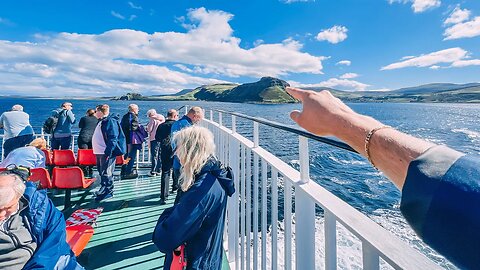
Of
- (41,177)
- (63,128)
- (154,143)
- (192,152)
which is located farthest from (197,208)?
(63,128)

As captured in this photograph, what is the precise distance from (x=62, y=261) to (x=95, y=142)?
3043 mm

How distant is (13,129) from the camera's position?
5.29 meters

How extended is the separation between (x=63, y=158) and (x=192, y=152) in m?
4.27

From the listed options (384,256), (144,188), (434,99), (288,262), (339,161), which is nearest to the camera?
(384,256)

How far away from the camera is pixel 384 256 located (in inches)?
24.7

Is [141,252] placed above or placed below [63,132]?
below

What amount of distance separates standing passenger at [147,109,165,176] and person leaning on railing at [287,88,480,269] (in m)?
5.83

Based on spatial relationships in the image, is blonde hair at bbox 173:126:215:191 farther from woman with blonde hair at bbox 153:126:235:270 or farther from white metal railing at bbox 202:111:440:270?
white metal railing at bbox 202:111:440:270

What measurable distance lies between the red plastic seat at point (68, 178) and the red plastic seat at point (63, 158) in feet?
4.17

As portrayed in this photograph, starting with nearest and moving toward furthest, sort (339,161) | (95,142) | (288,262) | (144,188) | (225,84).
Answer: (288,262), (95,142), (144,188), (339,161), (225,84)

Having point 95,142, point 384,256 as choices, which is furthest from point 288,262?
point 95,142

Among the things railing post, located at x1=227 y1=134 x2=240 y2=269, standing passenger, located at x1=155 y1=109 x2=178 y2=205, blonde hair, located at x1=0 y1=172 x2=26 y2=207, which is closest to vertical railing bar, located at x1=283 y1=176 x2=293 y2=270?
railing post, located at x1=227 y1=134 x2=240 y2=269

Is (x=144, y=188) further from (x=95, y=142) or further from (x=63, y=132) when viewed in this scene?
(x=63, y=132)

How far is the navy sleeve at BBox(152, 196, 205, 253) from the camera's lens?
159cm
